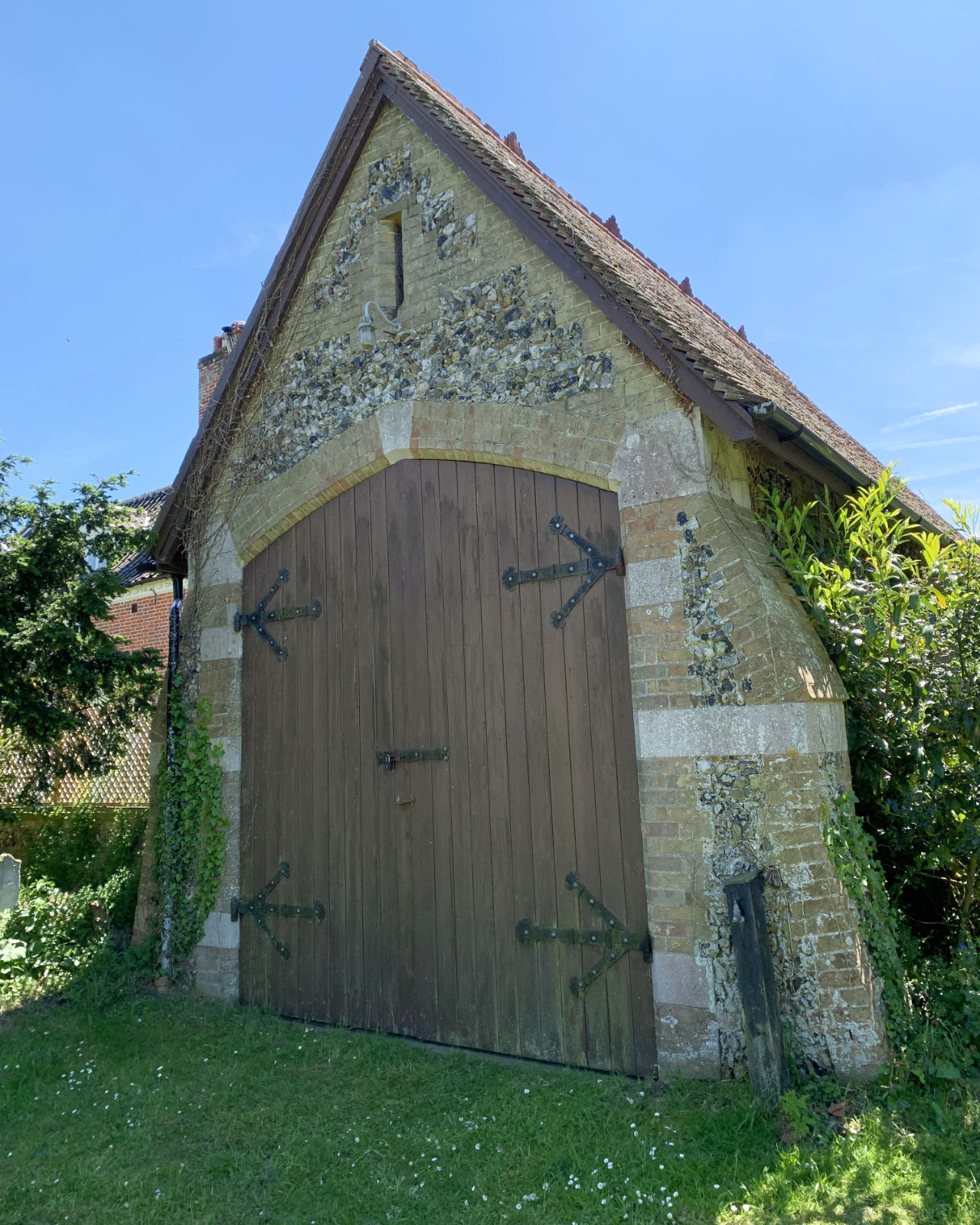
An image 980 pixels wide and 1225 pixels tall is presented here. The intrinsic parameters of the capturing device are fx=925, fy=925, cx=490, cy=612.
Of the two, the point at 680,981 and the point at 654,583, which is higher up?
the point at 654,583

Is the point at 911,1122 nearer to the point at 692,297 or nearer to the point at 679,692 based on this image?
the point at 679,692

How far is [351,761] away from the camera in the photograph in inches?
243

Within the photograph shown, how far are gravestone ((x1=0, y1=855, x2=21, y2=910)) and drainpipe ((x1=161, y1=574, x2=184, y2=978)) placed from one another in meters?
1.97

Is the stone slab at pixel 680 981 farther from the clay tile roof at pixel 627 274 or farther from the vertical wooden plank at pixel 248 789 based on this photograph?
the vertical wooden plank at pixel 248 789

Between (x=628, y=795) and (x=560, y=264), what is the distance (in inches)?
123

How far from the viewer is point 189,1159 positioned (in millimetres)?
4305

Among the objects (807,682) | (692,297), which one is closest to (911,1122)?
(807,682)

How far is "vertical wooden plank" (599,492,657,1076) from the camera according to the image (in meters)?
4.77

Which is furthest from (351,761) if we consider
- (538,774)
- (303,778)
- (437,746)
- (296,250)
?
(296,250)

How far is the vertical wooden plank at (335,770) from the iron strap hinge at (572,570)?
1.52 metres

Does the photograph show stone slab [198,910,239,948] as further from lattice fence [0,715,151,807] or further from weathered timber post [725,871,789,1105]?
weathered timber post [725,871,789,1105]

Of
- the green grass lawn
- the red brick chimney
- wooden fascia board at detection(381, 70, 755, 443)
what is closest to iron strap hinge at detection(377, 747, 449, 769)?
Answer: the green grass lawn

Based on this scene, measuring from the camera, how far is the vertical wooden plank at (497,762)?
5.30m

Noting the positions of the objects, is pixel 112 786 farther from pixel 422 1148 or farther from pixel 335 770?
pixel 422 1148
